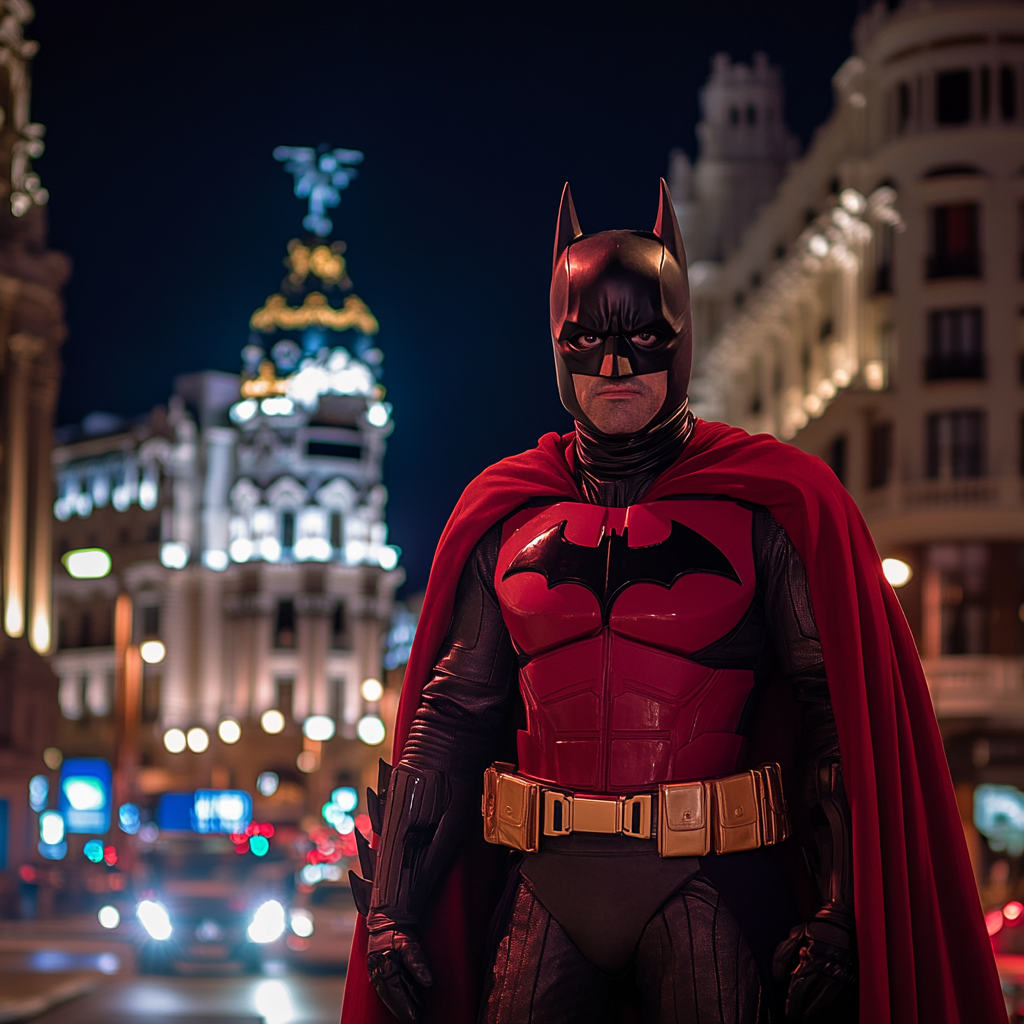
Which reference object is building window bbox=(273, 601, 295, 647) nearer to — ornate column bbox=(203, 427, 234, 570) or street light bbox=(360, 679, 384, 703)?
ornate column bbox=(203, 427, 234, 570)

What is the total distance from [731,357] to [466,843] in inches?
1685

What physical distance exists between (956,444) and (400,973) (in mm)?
30668

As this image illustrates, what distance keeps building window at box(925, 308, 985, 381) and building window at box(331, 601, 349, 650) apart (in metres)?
42.1

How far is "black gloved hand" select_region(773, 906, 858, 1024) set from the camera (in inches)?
162

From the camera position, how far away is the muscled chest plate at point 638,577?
175 inches

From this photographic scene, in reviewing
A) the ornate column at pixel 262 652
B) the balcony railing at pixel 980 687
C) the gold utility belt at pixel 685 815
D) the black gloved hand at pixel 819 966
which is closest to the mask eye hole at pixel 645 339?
the gold utility belt at pixel 685 815

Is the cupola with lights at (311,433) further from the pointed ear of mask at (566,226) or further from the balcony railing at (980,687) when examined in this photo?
the pointed ear of mask at (566,226)

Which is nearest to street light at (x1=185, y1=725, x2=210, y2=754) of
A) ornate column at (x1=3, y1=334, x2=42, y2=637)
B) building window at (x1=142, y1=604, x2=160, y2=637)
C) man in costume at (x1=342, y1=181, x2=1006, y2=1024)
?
building window at (x1=142, y1=604, x2=160, y2=637)

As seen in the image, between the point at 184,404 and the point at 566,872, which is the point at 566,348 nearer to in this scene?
the point at 566,872

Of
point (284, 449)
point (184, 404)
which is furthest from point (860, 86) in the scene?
point (184, 404)

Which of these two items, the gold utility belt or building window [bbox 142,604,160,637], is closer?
the gold utility belt

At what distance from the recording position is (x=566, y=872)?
14.4 ft

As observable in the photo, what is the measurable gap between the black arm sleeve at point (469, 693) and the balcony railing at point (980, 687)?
28.3m

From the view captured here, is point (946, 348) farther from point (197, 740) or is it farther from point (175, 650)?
point (175, 650)
